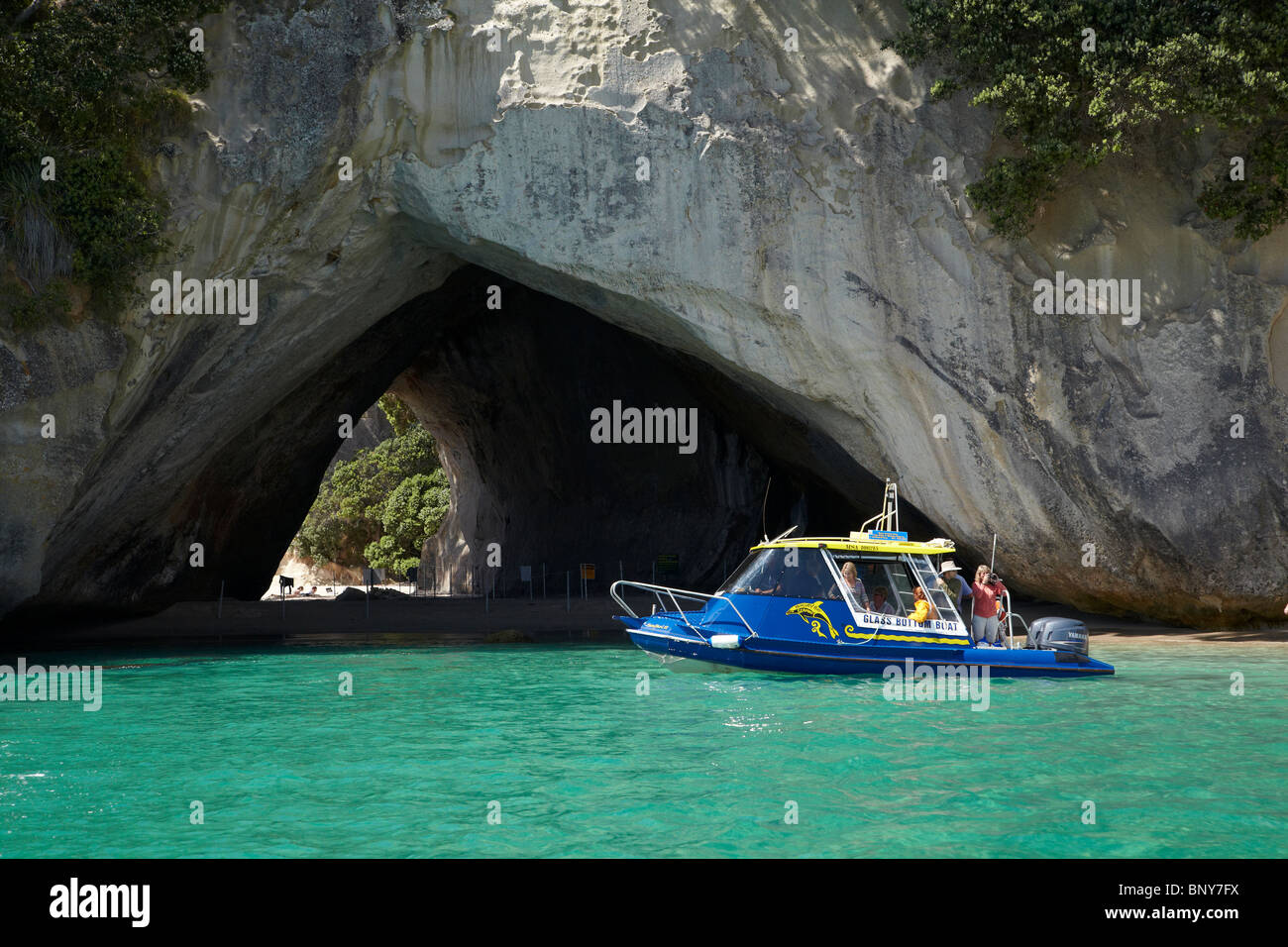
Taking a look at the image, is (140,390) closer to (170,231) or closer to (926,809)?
(170,231)

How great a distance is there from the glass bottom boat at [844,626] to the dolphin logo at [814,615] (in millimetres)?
13

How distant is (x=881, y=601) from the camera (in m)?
16.5

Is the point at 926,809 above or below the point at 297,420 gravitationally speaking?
below

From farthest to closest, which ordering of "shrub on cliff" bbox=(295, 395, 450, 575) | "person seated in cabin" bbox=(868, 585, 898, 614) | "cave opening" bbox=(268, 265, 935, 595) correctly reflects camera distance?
"shrub on cliff" bbox=(295, 395, 450, 575) < "cave opening" bbox=(268, 265, 935, 595) < "person seated in cabin" bbox=(868, 585, 898, 614)

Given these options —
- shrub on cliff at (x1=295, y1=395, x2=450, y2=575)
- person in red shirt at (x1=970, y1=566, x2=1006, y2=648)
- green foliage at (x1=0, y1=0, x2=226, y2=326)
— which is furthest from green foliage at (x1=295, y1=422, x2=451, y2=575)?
person in red shirt at (x1=970, y1=566, x2=1006, y2=648)

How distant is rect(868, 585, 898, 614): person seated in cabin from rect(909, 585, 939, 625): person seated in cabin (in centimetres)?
32

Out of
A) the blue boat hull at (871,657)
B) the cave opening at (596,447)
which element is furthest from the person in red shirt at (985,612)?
the cave opening at (596,447)

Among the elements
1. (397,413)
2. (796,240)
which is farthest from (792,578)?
(397,413)

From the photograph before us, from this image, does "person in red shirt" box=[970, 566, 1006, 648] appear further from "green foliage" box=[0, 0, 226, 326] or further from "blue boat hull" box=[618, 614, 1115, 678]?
"green foliage" box=[0, 0, 226, 326]

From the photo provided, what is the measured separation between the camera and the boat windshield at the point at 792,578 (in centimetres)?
1608

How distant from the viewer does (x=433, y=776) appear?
9.52m

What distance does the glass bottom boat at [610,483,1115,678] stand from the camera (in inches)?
619

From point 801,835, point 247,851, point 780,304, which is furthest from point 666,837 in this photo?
point 780,304

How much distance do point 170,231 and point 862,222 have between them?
37.7ft
